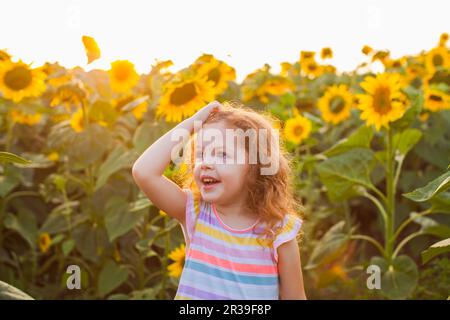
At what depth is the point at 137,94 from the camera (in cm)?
330

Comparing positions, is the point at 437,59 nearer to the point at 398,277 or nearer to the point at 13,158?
the point at 398,277

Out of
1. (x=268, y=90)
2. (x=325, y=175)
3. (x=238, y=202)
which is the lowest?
(x=238, y=202)

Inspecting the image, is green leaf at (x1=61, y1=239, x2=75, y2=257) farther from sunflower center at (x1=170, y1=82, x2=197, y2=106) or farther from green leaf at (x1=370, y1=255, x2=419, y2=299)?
green leaf at (x1=370, y1=255, x2=419, y2=299)

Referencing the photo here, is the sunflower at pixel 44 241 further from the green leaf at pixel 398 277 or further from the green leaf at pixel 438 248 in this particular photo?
the green leaf at pixel 438 248

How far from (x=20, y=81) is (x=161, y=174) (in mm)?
1689

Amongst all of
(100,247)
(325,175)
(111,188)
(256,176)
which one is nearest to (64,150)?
(111,188)

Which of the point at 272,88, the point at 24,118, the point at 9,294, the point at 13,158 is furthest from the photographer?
the point at 272,88

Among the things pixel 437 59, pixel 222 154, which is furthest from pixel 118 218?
pixel 437 59

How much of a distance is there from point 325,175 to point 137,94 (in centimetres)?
113

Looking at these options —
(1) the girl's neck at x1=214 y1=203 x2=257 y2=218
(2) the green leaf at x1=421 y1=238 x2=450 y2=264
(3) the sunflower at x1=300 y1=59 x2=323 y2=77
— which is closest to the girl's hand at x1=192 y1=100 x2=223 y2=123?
(1) the girl's neck at x1=214 y1=203 x2=257 y2=218

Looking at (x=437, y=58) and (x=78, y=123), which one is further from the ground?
(x=437, y=58)

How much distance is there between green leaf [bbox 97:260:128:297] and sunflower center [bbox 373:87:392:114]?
123cm

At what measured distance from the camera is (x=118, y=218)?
8.56ft

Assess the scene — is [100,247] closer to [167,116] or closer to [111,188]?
[111,188]
